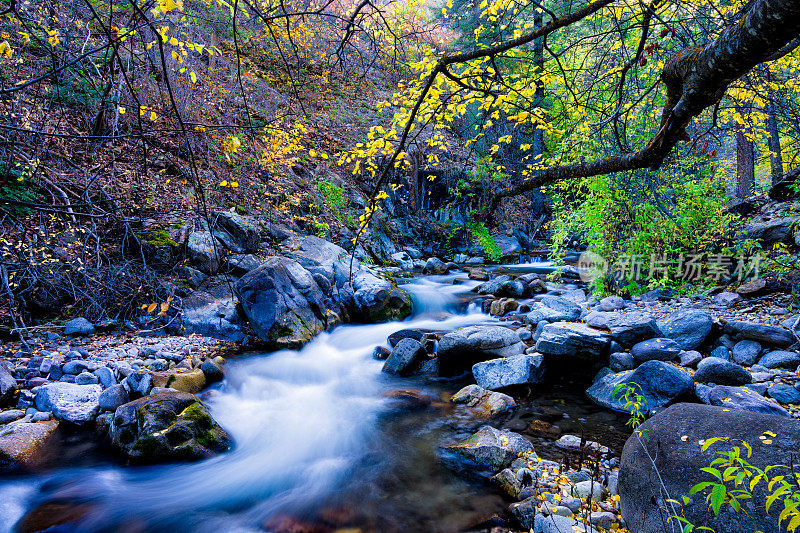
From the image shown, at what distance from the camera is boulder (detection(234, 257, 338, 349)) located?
700 cm

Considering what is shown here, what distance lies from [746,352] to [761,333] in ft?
1.15

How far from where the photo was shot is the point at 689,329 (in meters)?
5.48

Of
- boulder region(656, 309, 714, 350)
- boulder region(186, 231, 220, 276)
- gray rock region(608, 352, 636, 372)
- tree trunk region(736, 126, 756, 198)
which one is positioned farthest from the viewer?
tree trunk region(736, 126, 756, 198)

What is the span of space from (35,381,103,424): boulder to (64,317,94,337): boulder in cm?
147

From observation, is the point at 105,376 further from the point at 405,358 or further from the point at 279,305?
the point at 405,358

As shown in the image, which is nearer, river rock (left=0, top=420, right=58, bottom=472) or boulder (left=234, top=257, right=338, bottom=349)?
river rock (left=0, top=420, right=58, bottom=472)

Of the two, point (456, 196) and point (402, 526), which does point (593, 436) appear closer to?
point (402, 526)

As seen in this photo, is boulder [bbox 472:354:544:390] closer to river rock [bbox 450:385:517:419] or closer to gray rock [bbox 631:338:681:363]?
river rock [bbox 450:385:517:419]

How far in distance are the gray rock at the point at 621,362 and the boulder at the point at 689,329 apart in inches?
34.5

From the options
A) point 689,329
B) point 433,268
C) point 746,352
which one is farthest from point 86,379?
point 433,268

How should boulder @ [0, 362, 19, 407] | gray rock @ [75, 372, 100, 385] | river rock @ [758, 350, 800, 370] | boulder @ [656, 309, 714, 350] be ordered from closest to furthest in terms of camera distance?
boulder @ [0, 362, 19, 407] < river rock @ [758, 350, 800, 370] < gray rock @ [75, 372, 100, 385] < boulder @ [656, 309, 714, 350]

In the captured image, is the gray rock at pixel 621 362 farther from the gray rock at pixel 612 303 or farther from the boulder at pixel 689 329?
the gray rock at pixel 612 303

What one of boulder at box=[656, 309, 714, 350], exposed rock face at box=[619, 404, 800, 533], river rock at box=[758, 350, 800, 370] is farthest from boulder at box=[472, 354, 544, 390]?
river rock at box=[758, 350, 800, 370]

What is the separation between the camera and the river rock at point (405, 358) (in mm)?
6496
